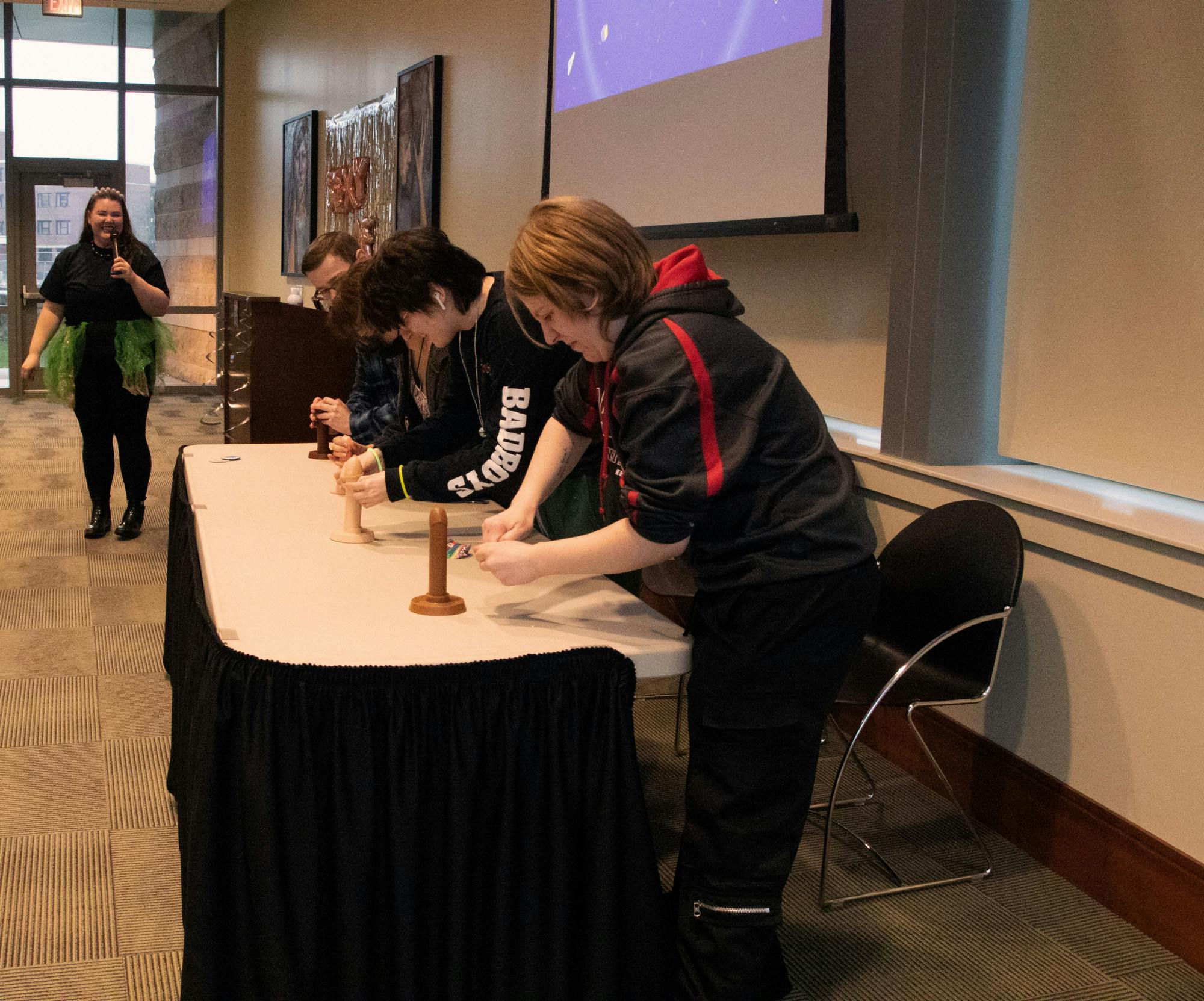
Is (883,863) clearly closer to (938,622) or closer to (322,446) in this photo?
(938,622)

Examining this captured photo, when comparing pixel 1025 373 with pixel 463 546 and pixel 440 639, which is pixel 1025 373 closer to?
pixel 463 546

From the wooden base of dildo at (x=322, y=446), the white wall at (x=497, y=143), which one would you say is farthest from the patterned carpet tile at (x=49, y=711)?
the white wall at (x=497, y=143)

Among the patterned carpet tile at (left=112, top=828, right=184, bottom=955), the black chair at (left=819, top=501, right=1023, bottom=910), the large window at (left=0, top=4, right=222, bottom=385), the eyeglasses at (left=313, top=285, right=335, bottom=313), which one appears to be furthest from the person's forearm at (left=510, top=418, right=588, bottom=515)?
the large window at (left=0, top=4, right=222, bottom=385)

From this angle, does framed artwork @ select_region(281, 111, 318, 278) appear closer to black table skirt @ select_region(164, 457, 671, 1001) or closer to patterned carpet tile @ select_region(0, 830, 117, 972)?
patterned carpet tile @ select_region(0, 830, 117, 972)

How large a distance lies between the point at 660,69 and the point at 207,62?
8.27m

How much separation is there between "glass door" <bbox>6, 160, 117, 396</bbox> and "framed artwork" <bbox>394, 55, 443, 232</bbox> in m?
4.73

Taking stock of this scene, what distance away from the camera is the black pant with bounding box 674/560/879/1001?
1694mm

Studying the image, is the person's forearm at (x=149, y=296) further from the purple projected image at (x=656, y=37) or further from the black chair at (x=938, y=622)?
the black chair at (x=938, y=622)

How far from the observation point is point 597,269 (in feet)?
5.42

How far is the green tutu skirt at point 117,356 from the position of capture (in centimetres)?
483

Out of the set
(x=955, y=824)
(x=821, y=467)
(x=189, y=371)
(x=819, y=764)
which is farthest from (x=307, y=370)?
(x=189, y=371)

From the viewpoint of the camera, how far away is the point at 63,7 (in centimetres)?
707

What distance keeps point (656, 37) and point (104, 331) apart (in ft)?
8.54

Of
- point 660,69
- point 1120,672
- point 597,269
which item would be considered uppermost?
point 660,69
